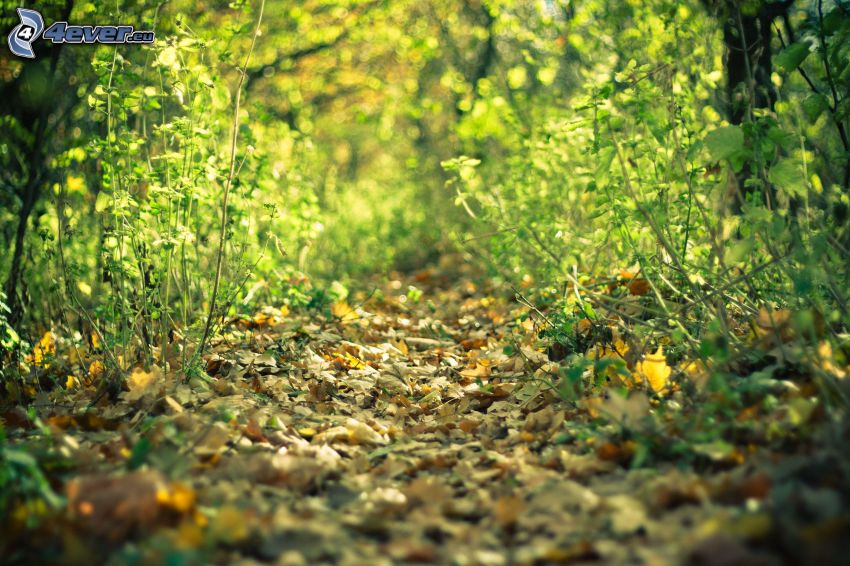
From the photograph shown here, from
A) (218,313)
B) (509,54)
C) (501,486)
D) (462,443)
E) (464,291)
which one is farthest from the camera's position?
(509,54)

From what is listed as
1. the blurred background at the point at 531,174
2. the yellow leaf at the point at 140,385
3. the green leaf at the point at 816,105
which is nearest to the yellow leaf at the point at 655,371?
the blurred background at the point at 531,174

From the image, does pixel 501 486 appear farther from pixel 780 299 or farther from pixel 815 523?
pixel 780 299

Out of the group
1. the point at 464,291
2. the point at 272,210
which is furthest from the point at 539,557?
the point at 464,291

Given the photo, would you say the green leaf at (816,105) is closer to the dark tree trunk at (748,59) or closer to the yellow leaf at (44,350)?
the dark tree trunk at (748,59)

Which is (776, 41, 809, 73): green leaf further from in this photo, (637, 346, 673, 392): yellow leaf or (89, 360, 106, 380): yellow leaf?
(89, 360, 106, 380): yellow leaf

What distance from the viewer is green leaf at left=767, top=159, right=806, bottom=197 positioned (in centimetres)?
273

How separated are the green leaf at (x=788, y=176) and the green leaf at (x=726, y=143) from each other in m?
0.17

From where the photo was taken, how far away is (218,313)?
3592 mm

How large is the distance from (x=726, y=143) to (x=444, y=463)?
1.56 metres

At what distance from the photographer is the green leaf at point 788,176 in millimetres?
2732

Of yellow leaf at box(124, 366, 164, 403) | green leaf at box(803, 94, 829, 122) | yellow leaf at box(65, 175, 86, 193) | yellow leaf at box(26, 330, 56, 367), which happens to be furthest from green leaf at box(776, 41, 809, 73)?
yellow leaf at box(26, 330, 56, 367)

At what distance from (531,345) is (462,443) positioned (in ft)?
4.13

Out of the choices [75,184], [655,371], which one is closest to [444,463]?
[655,371]

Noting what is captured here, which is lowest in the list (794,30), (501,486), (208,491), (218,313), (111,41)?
(208,491)
